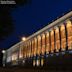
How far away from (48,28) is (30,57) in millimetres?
4803

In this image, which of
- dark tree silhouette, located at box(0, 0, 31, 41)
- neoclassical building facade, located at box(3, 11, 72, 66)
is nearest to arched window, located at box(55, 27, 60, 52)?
neoclassical building facade, located at box(3, 11, 72, 66)

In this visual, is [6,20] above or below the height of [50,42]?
above

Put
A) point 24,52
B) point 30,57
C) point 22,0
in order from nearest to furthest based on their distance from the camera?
1. point 22,0
2. point 30,57
3. point 24,52

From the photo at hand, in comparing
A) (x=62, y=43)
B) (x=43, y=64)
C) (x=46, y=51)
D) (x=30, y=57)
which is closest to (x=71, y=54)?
(x=62, y=43)

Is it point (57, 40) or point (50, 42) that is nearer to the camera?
point (57, 40)

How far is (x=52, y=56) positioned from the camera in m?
14.8

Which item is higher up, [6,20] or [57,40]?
[6,20]

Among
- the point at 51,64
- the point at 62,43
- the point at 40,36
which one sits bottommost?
the point at 51,64

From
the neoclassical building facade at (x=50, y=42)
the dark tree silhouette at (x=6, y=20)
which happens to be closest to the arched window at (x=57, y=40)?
the neoclassical building facade at (x=50, y=42)

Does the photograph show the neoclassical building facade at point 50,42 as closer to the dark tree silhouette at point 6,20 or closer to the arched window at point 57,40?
the arched window at point 57,40

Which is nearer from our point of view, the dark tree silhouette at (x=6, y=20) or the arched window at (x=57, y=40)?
the dark tree silhouette at (x=6, y=20)

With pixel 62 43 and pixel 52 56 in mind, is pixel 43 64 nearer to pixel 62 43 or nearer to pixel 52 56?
pixel 52 56

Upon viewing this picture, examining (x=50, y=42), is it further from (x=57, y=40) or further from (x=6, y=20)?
(x=6, y=20)

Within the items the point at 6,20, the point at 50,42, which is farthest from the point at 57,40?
the point at 6,20
